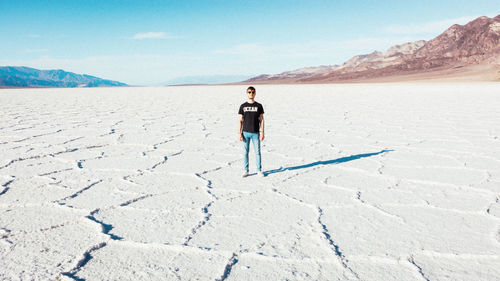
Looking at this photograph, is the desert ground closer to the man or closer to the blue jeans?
the blue jeans

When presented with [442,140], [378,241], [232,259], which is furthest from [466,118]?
[232,259]

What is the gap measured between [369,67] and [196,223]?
82.2 metres

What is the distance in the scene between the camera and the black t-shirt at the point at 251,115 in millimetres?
3250

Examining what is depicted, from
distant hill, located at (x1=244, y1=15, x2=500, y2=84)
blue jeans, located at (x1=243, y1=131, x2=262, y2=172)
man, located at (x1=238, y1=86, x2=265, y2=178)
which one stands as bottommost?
blue jeans, located at (x1=243, y1=131, x2=262, y2=172)

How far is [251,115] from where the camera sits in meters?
3.26

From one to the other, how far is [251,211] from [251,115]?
3.21 ft

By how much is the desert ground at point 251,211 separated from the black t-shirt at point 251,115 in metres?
0.46

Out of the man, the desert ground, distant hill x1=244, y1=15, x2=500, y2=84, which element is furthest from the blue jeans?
distant hill x1=244, y1=15, x2=500, y2=84

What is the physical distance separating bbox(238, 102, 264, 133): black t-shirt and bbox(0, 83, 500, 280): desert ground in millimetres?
461

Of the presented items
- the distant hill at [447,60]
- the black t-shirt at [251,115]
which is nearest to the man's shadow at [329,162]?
the black t-shirt at [251,115]

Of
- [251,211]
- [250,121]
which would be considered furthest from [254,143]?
A: [251,211]

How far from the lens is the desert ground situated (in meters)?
1.84

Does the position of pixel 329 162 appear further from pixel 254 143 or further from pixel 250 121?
pixel 250 121

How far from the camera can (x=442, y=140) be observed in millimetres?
5207
